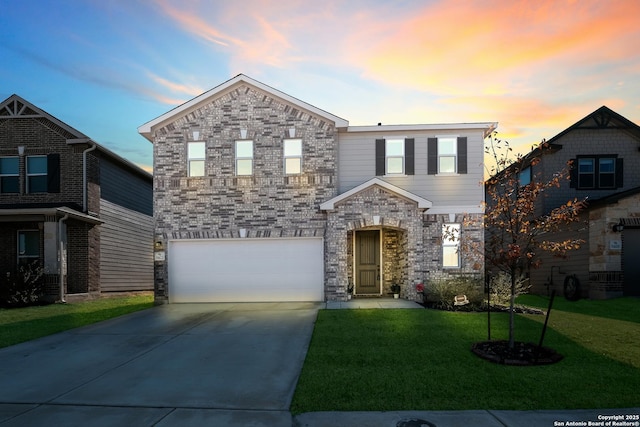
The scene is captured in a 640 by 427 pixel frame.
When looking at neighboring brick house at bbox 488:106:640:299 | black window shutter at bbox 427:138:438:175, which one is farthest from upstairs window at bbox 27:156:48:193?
neighboring brick house at bbox 488:106:640:299

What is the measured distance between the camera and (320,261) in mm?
14344

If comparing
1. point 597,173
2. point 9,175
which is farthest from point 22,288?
point 597,173

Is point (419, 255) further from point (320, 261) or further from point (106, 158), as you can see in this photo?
point (106, 158)

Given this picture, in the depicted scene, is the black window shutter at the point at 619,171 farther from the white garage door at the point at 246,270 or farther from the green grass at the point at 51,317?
the green grass at the point at 51,317

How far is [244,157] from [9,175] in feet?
33.8

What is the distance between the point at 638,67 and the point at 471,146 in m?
5.27

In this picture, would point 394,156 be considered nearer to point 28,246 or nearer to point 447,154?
point 447,154

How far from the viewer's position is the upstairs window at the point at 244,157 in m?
14.7

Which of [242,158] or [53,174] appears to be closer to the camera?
[242,158]

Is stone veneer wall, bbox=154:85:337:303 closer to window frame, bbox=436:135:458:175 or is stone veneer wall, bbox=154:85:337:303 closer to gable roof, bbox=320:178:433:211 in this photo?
gable roof, bbox=320:178:433:211

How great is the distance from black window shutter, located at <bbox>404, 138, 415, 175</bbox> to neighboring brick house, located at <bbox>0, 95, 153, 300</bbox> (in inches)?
489

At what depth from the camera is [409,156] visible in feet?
49.0

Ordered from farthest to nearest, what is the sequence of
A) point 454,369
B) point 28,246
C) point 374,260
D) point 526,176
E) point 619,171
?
point 526,176 < point 619,171 < point 28,246 < point 374,260 < point 454,369

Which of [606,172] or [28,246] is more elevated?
[606,172]
